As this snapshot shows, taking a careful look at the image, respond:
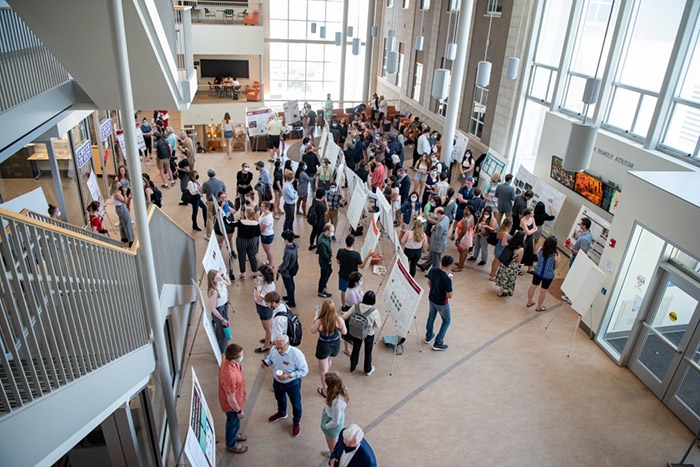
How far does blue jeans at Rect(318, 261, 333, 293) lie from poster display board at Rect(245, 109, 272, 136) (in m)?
9.15

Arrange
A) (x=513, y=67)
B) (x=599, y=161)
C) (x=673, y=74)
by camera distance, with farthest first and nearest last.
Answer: (x=513, y=67) → (x=599, y=161) → (x=673, y=74)

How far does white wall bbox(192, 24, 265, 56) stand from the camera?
2275 cm

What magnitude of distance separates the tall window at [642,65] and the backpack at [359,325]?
7168mm

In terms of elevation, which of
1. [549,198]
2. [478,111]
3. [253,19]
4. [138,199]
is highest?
[253,19]

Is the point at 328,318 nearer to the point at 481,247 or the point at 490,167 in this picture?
the point at 481,247

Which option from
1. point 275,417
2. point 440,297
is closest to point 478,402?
point 440,297

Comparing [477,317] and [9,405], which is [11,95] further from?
[477,317]

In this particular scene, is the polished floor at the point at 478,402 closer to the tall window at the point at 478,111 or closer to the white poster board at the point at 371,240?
the white poster board at the point at 371,240

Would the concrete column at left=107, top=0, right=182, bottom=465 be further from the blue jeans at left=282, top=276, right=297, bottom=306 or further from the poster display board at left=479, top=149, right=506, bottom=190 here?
the poster display board at left=479, top=149, right=506, bottom=190

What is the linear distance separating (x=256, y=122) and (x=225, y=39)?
910 centimetres

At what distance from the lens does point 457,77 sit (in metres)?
13.8

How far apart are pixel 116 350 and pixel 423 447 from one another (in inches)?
153

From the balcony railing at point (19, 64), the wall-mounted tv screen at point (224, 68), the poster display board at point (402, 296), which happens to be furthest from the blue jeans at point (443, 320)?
the wall-mounted tv screen at point (224, 68)

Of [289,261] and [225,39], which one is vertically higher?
[225,39]
